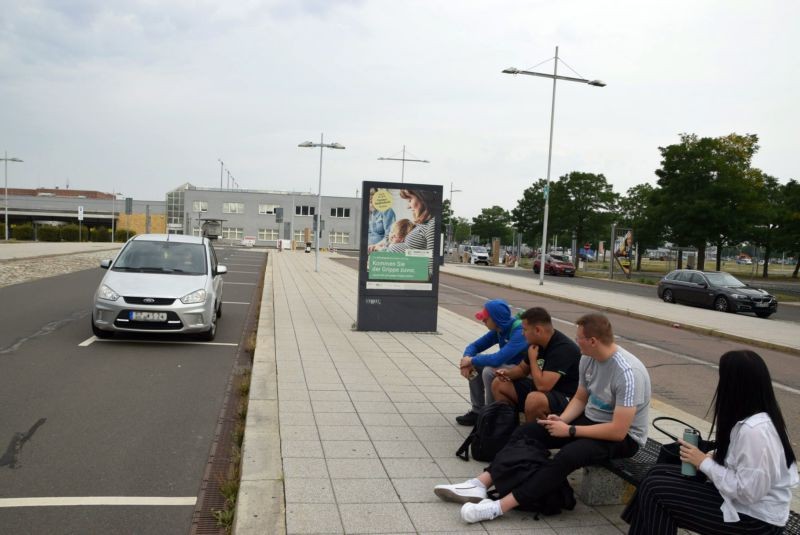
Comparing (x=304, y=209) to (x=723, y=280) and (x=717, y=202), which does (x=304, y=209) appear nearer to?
(x=717, y=202)

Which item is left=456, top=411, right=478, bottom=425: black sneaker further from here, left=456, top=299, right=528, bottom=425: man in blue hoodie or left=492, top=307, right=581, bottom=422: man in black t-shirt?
left=492, top=307, right=581, bottom=422: man in black t-shirt

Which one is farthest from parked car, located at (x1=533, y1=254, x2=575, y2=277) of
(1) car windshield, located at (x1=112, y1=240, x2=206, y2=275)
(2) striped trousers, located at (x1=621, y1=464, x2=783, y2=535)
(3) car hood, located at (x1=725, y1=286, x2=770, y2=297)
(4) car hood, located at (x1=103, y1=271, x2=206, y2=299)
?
(2) striped trousers, located at (x1=621, y1=464, x2=783, y2=535)

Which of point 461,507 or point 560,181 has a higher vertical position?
point 560,181

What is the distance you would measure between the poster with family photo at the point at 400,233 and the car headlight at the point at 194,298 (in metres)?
2.90

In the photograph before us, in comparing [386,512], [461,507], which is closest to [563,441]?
[461,507]

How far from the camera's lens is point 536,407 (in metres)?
4.70

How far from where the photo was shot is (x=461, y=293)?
24.5 m

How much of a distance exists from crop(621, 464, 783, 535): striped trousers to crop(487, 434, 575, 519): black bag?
0.67 meters

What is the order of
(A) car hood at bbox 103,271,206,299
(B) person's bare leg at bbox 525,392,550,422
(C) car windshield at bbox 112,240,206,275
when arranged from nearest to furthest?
(B) person's bare leg at bbox 525,392,550,422 < (A) car hood at bbox 103,271,206,299 < (C) car windshield at bbox 112,240,206,275

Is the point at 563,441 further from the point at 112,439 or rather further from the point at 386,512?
the point at 112,439

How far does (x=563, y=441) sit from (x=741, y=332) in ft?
42.7

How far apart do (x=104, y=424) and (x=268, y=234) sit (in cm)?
8881

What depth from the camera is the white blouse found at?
2955 mm

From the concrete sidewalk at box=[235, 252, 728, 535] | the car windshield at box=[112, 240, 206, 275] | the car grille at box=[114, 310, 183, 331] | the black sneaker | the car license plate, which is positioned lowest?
the concrete sidewalk at box=[235, 252, 728, 535]
